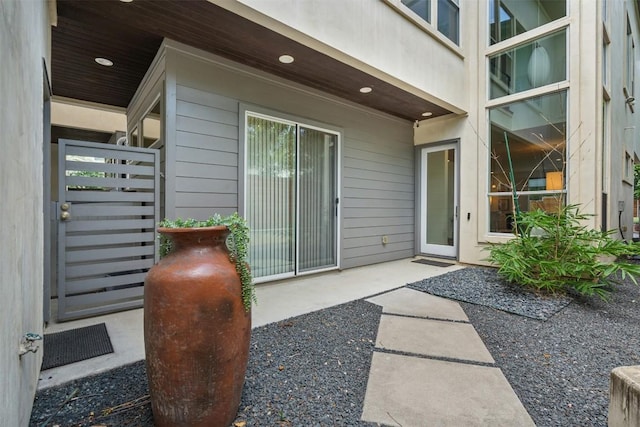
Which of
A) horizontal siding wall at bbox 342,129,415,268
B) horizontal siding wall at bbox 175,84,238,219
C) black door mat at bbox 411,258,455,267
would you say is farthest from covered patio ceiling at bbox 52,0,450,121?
black door mat at bbox 411,258,455,267

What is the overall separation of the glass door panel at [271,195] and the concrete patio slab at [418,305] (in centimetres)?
137

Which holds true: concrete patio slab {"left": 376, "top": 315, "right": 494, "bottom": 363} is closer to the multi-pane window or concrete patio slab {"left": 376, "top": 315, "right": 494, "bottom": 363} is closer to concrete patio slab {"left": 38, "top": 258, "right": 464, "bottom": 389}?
concrete patio slab {"left": 38, "top": 258, "right": 464, "bottom": 389}

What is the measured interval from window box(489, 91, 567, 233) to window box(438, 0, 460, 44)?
1454 mm

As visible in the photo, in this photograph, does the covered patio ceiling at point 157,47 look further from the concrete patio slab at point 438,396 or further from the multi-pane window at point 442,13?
the concrete patio slab at point 438,396

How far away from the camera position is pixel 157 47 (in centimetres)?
317

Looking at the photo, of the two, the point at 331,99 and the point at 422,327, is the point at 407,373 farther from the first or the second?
the point at 331,99

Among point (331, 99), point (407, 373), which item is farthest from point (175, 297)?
point (331, 99)

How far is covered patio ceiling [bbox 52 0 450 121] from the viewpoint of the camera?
101 inches

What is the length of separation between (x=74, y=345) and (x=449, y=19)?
6.41 metres

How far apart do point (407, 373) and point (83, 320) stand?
2.77 m

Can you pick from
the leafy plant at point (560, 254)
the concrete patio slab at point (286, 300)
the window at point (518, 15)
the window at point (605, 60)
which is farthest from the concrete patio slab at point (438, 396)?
the window at point (605, 60)

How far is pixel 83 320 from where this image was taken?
2633 mm

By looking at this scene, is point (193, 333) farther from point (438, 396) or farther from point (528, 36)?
point (528, 36)

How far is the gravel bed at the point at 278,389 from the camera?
1.41m
